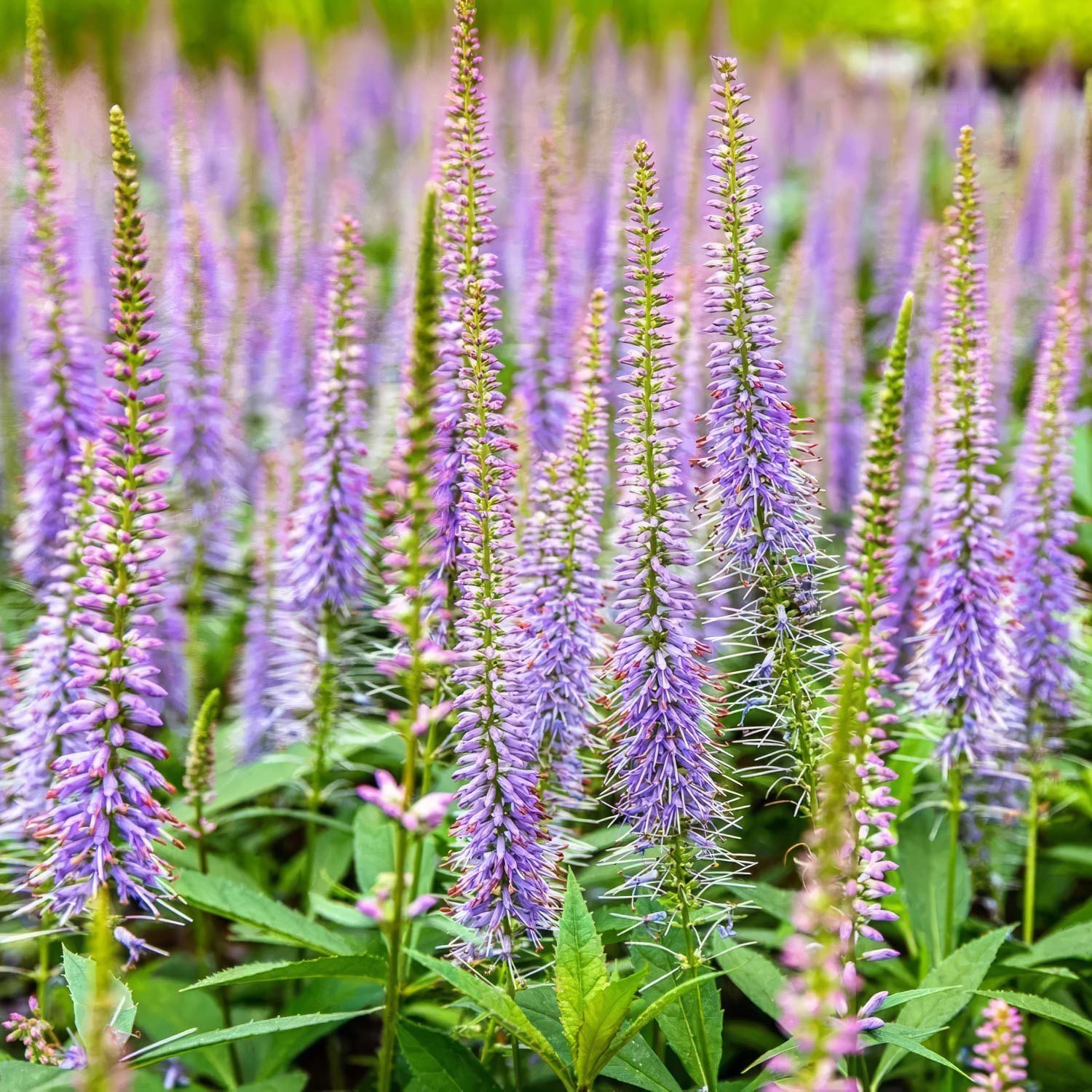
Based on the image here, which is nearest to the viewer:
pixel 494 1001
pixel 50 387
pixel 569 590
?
pixel 494 1001

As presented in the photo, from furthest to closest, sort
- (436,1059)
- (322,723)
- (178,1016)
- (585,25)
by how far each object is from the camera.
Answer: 1. (585,25)
2. (322,723)
3. (178,1016)
4. (436,1059)

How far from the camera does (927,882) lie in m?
3.77

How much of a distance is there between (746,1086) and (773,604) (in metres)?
1.11

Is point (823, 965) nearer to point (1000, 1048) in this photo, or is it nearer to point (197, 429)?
point (1000, 1048)

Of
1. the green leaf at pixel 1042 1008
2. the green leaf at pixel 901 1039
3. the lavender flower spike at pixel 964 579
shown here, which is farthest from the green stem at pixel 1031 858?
the green leaf at pixel 901 1039

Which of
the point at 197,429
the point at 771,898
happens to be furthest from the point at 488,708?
the point at 197,429

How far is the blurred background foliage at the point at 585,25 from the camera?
15.0 metres

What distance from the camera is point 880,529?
2.53m

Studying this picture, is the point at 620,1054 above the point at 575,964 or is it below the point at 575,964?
below

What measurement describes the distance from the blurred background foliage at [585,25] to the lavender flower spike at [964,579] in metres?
11.3

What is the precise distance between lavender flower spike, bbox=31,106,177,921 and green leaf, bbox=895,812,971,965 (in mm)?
2233

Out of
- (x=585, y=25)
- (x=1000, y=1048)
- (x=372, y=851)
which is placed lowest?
(x=372, y=851)

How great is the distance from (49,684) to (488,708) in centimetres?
134

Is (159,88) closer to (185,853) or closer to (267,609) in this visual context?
(267,609)
